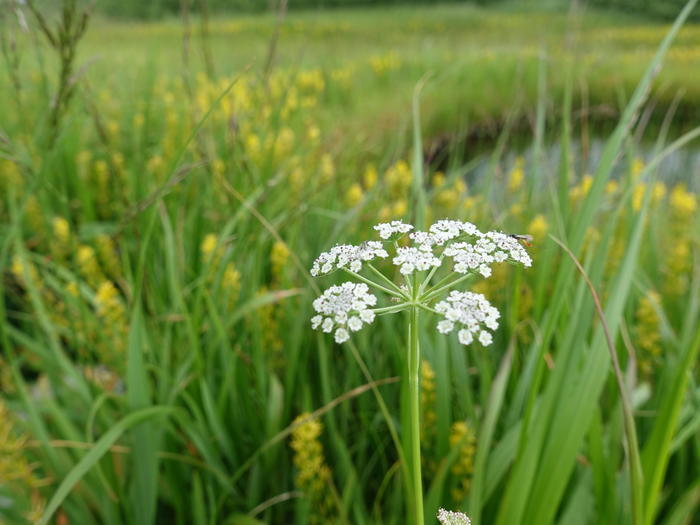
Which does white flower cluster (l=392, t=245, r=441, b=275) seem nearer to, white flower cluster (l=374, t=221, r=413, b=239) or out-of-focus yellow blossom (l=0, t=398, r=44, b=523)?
white flower cluster (l=374, t=221, r=413, b=239)

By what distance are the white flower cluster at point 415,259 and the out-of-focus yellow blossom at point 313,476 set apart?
86 centimetres

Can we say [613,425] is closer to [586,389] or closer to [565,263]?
[586,389]

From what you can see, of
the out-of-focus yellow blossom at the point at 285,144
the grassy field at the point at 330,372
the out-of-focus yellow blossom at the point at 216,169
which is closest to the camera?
the grassy field at the point at 330,372

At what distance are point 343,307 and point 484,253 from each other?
0.16 metres

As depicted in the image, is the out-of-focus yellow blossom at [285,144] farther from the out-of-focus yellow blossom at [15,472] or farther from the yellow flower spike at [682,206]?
the out-of-focus yellow blossom at [15,472]

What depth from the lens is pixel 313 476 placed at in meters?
1.44

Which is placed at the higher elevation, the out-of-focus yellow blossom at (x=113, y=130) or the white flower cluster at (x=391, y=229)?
the white flower cluster at (x=391, y=229)

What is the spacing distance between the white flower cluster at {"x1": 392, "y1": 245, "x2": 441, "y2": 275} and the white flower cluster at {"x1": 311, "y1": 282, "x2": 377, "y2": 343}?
5 centimetres

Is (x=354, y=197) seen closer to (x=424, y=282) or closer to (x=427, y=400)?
(x=427, y=400)

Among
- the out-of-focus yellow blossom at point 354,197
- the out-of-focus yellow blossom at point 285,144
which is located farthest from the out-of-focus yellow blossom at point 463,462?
the out-of-focus yellow blossom at point 285,144

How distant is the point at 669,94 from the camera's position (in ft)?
37.0

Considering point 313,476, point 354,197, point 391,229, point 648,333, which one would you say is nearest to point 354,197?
point 354,197

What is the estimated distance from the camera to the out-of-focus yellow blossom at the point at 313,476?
4.54 ft

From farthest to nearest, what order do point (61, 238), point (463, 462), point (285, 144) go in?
point (285, 144) < point (61, 238) < point (463, 462)
